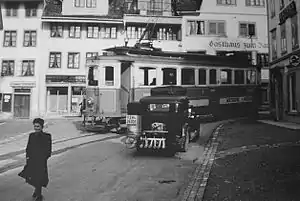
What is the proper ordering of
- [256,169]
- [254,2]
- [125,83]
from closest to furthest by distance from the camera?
[256,169] < [125,83] < [254,2]

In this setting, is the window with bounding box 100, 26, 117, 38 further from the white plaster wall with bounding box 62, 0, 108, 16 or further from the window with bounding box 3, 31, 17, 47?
the window with bounding box 3, 31, 17, 47

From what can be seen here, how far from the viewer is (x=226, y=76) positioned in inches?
Answer: 807

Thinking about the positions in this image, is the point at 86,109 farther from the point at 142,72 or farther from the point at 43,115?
the point at 43,115

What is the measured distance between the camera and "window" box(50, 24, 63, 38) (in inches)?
1236

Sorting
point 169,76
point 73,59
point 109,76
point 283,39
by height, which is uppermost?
point 73,59

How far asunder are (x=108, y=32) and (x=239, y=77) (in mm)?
15594

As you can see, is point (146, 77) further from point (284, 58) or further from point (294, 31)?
point (294, 31)

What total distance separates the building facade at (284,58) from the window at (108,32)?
49.7 ft

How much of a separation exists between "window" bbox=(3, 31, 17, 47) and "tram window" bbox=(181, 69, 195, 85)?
20.7 meters

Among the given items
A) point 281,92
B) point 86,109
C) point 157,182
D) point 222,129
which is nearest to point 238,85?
point 281,92

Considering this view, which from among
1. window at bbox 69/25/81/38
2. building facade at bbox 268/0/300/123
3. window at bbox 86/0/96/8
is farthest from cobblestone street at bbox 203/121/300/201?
window at bbox 86/0/96/8

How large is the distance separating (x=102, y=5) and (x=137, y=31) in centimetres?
447

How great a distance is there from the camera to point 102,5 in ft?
105

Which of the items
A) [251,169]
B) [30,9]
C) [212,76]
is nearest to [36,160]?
[251,169]
